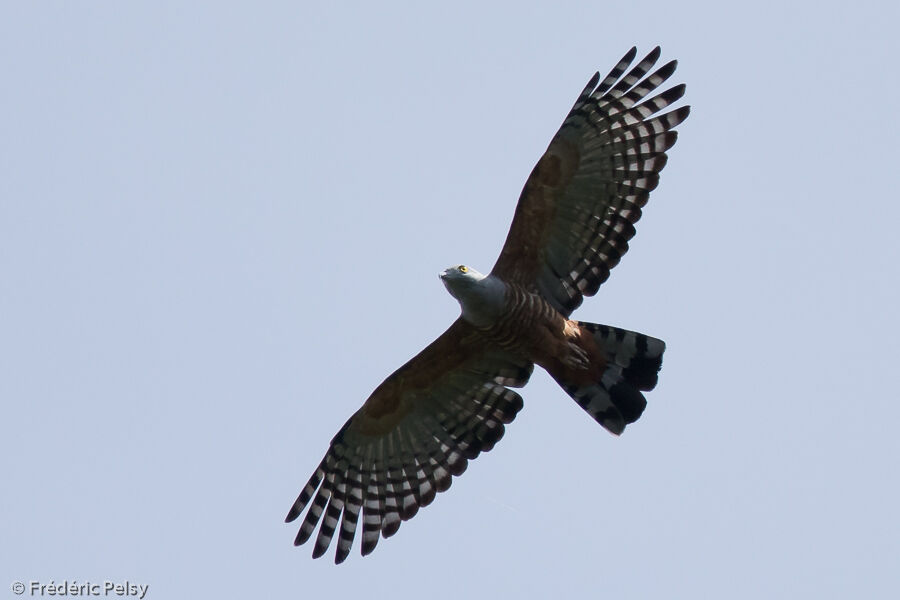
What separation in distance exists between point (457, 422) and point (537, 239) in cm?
215

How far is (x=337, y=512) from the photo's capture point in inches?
534

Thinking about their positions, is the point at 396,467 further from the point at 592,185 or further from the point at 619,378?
the point at 592,185

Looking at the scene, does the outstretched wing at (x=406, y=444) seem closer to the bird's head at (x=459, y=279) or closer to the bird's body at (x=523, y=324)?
the bird's body at (x=523, y=324)

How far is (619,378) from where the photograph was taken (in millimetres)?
12875

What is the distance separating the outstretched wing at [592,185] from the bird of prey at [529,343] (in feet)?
0.04

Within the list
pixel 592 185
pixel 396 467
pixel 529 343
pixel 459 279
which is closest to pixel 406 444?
pixel 396 467

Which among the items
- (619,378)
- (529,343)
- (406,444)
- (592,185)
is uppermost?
(592,185)

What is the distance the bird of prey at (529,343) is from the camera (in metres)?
12.5

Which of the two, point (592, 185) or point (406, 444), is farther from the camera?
point (406, 444)

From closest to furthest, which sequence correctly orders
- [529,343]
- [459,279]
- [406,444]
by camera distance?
1. [459,279]
2. [529,343]
3. [406,444]

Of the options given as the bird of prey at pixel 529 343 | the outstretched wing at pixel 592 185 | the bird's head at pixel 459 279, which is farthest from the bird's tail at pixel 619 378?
the bird's head at pixel 459 279

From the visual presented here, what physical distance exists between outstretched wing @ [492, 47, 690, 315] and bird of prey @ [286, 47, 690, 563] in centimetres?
1

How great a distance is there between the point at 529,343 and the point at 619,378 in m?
0.98

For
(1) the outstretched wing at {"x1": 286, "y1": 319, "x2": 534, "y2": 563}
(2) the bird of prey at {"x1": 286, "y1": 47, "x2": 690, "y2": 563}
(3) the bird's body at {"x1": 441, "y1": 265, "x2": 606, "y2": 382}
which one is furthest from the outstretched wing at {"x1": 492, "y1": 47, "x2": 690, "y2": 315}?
(1) the outstretched wing at {"x1": 286, "y1": 319, "x2": 534, "y2": 563}
